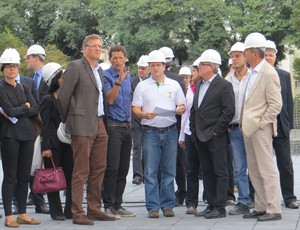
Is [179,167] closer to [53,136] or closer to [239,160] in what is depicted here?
[239,160]

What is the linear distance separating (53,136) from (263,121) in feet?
8.46

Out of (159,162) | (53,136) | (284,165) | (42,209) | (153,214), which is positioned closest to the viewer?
(53,136)

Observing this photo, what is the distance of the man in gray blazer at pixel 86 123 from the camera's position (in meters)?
9.75

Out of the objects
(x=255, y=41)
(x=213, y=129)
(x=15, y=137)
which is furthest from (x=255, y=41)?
(x=15, y=137)

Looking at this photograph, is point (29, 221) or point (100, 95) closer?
point (29, 221)

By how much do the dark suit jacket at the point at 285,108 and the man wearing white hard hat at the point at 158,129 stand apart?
1.30m

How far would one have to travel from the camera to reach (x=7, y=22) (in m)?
57.2

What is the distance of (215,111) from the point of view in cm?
1025

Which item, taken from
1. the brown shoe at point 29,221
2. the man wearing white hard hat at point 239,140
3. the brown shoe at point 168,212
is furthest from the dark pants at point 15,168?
the man wearing white hard hat at point 239,140

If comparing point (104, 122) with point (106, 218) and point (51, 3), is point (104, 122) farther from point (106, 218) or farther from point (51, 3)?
point (51, 3)

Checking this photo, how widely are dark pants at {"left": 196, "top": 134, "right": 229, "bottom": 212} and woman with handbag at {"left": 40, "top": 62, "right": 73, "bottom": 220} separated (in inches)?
66.8

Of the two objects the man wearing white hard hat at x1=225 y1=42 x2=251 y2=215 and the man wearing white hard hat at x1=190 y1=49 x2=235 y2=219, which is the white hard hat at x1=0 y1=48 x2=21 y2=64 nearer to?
the man wearing white hard hat at x1=190 y1=49 x2=235 y2=219

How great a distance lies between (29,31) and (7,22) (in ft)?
7.47

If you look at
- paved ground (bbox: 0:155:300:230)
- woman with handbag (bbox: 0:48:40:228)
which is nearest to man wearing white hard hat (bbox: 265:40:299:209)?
paved ground (bbox: 0:155:300:230)
